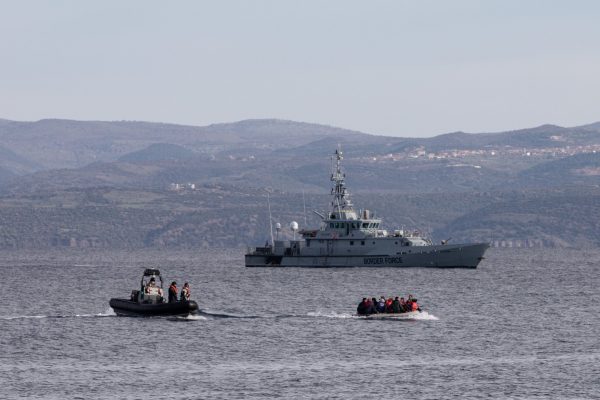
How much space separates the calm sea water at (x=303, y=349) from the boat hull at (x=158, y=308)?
0.92 meters

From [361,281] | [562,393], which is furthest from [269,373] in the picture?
[361,281]

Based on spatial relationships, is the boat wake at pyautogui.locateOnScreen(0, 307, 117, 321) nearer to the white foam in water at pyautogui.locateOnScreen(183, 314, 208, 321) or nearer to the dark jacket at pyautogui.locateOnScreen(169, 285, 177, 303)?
the dark jacket at pyautogui.locateOnScreen(169, 285, 177, 303)

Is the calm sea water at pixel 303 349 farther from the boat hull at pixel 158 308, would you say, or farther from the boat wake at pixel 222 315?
the boat hull at pixel 158 308

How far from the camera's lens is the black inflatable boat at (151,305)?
112m

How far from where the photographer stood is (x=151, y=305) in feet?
369

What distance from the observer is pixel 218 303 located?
139 m

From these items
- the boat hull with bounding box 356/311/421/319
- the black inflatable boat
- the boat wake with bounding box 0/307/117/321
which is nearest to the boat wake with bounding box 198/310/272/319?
the black inflatable boat

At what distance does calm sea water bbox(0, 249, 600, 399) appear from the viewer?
8019 cm

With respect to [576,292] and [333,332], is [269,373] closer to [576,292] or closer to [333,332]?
[333,332]

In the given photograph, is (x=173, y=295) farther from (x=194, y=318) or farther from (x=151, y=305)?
(x=194, y=318)

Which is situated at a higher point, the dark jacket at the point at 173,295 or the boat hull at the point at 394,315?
the dark jacket at the point at 173,295

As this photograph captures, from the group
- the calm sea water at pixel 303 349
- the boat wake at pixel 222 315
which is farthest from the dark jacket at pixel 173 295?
the boat wake at pixel 222 315

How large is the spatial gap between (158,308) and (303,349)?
20.0 m

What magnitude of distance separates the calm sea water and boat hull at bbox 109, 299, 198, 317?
92 centimetres
